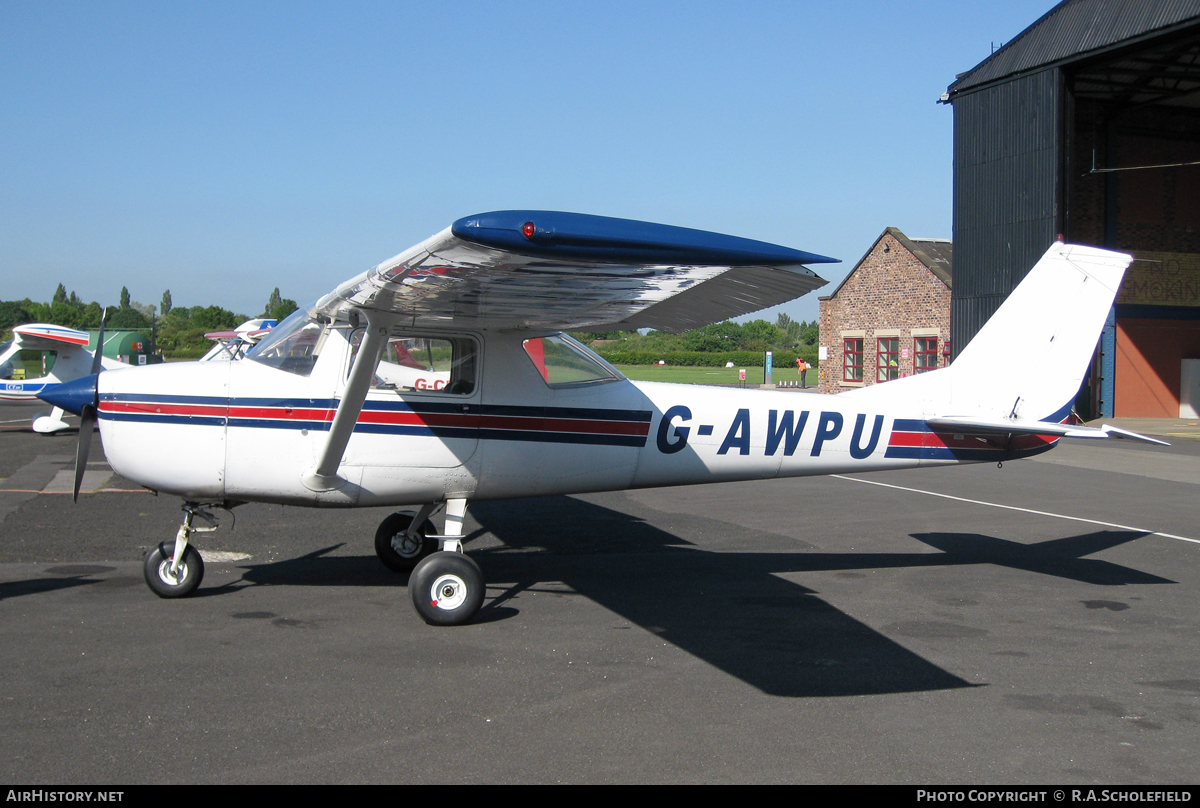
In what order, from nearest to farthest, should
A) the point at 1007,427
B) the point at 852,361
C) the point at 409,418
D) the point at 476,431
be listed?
A: the point at 409,418 < the point at 476,431 < the point at 1007,427 < the point at 852,361

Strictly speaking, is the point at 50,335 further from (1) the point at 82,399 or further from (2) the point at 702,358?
(2) the point at 702,358

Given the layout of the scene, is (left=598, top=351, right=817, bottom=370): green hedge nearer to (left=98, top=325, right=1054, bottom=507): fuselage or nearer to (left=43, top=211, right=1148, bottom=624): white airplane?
(left=43, top=211, right=1148, bottom=624): white airplane

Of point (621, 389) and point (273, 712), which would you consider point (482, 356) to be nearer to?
point (621, 389)

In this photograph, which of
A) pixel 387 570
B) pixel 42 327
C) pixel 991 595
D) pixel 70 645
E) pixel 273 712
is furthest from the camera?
pixel 42 327

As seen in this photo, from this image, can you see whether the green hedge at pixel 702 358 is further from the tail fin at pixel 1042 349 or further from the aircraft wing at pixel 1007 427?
the aircraft wing at pixel 1007 427

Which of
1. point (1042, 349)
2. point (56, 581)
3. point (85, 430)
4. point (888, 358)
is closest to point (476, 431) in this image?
point (85, 430)

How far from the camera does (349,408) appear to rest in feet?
18.9

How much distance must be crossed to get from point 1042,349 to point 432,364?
4.86 metres

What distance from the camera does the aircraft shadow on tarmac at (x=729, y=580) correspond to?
5.03 metres

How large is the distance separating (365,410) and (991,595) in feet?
15.4

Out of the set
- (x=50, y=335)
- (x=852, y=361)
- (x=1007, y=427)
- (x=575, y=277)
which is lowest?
(x=1007, y=427)
